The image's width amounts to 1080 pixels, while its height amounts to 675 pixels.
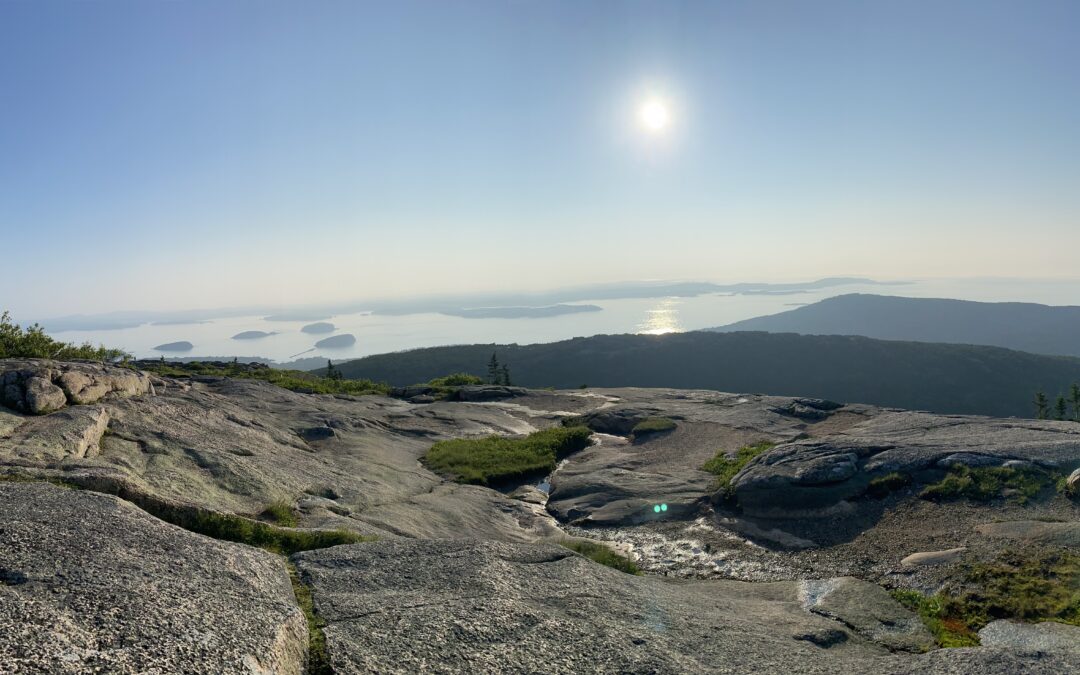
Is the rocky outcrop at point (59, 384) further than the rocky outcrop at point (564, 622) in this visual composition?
Yes

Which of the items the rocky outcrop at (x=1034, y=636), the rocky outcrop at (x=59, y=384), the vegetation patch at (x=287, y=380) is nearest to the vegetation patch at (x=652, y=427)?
the vegetation patch at (x=287, y=380)

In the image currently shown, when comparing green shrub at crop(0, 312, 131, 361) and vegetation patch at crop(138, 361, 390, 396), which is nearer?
green shrub at crop(0, 312, 131, 361)

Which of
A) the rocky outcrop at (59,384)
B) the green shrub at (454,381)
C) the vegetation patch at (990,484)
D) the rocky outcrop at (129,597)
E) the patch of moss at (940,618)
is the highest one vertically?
the rocky outcrop at (59,384)

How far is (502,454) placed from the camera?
31.0 m

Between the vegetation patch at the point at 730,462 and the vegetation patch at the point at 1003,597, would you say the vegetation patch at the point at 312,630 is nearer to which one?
the vegetation patch at the point at 1003,597

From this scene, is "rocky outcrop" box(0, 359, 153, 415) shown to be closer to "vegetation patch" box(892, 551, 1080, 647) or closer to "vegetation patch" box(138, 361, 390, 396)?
"vegetation patch" box(138, 361, 390, 396)

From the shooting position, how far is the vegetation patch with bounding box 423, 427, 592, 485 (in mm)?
27875

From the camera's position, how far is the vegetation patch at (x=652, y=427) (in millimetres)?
36156

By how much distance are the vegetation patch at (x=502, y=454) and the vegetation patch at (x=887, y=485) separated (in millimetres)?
14042

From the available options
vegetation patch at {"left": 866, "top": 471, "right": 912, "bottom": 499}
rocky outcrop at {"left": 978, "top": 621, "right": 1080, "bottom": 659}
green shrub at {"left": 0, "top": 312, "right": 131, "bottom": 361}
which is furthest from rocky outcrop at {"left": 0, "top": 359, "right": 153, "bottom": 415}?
vegetation patch at {"left": 866, "top": 471, "right": 912, "bottom": 499}

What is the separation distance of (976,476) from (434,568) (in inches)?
720

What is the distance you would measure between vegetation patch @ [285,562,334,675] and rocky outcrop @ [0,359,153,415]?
42.5ft

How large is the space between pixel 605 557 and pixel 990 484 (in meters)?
12.9

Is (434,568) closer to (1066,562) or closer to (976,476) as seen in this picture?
(1066,562)
